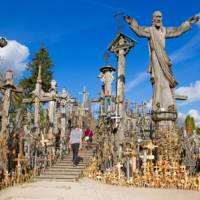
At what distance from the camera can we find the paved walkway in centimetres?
892

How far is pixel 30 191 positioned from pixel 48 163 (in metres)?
4.24

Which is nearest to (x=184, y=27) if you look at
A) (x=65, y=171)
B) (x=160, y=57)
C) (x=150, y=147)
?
(x=160, y=57)

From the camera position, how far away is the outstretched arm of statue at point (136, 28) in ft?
44.8

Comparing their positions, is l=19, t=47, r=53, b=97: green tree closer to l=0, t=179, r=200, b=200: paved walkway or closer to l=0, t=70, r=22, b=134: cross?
l=0, t=70, r=22, b=134: cross

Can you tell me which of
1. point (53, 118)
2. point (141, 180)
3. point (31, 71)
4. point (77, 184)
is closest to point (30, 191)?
point (77, 184)

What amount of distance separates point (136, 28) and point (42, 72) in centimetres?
2950

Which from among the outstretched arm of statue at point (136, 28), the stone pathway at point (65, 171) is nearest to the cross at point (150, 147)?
the stone pathway at point (65, 171)

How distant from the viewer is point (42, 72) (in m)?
42.1

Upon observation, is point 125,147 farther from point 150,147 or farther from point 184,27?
point 184,27

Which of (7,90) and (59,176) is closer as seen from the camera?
(59,176)

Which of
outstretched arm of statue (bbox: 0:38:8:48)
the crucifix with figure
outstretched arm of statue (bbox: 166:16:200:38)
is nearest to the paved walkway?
the crucifix with figure

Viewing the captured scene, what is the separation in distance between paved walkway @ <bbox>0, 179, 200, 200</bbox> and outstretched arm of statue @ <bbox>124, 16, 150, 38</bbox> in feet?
19.9

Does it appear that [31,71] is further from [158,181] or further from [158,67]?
[158,181]

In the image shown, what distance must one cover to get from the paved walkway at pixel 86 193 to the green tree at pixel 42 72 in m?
30.4
